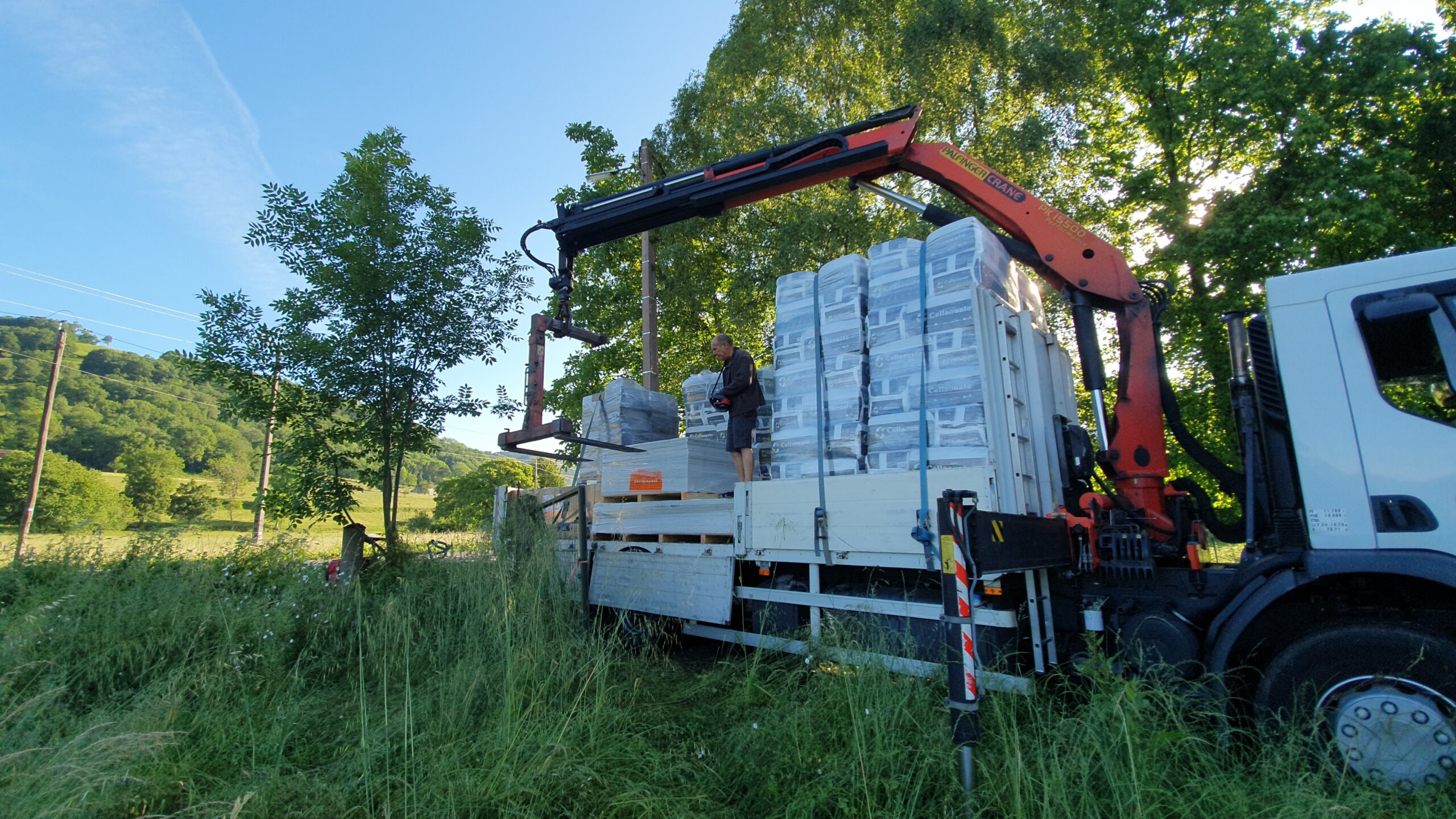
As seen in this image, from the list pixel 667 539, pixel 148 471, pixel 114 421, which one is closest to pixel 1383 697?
pixel 667 539

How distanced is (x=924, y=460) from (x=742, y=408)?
2.40m

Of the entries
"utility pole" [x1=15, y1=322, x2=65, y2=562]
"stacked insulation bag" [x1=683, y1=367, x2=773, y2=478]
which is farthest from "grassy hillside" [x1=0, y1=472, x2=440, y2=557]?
"utility pole" [x1=15, y1=322, x2=65, y2=562]

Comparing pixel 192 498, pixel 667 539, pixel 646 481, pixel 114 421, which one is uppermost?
pixel 114 421

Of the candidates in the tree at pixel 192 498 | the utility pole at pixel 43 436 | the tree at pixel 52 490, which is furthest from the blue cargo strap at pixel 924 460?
the utility pole at pixel 43 436

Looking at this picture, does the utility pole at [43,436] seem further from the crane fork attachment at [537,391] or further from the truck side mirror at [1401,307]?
the truck side mirror at [1401,307]

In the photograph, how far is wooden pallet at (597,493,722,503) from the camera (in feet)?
20.0

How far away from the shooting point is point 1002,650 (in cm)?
401

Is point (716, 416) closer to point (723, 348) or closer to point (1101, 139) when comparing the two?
point (723, 348)

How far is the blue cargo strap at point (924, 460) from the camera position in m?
3.99

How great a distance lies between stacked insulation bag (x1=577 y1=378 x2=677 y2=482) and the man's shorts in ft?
4.05

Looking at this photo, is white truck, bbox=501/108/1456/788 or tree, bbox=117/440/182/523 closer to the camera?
white truck, bbox=501/108/1456/788

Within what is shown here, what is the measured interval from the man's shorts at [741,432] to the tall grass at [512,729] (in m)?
1.91

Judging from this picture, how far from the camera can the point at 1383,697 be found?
3006 millimetres

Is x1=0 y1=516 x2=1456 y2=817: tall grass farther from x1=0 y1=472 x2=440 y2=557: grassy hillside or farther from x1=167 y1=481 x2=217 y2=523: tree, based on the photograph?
x1=167 y1=481 x2=217 y2=523: tree
